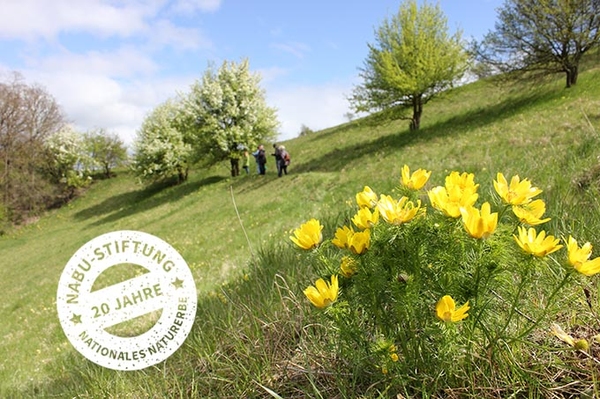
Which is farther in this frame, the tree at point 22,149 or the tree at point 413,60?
the tree at point 22,149

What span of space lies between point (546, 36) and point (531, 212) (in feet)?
59.5

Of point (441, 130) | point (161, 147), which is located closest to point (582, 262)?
point (441, 130)

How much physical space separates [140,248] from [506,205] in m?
3.22

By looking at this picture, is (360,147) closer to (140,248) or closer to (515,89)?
(515,89)

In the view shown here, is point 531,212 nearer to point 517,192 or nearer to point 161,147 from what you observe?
point 517,192

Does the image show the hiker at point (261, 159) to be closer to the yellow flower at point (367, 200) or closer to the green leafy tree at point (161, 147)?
the green leafy tree at point (161, 147)

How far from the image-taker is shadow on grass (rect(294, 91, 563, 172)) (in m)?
15.0

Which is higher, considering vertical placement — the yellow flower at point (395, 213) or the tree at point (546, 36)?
the tree at point (546, 36)

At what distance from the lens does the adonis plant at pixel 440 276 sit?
115cm

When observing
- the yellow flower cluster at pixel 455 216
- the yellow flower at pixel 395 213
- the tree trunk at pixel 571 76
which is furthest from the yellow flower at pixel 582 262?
the tree trunk at pixel 571 76

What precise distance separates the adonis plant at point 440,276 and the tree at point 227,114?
21.3 meters

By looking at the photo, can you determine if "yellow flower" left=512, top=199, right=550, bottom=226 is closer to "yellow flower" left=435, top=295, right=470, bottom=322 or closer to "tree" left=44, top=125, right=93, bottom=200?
"yellow flower" left=435, top=295, right=470, bottom=322

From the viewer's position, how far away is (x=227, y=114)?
2273 cm

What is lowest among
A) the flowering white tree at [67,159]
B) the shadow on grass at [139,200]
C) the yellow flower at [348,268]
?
the shadow on grass at [139,200]
